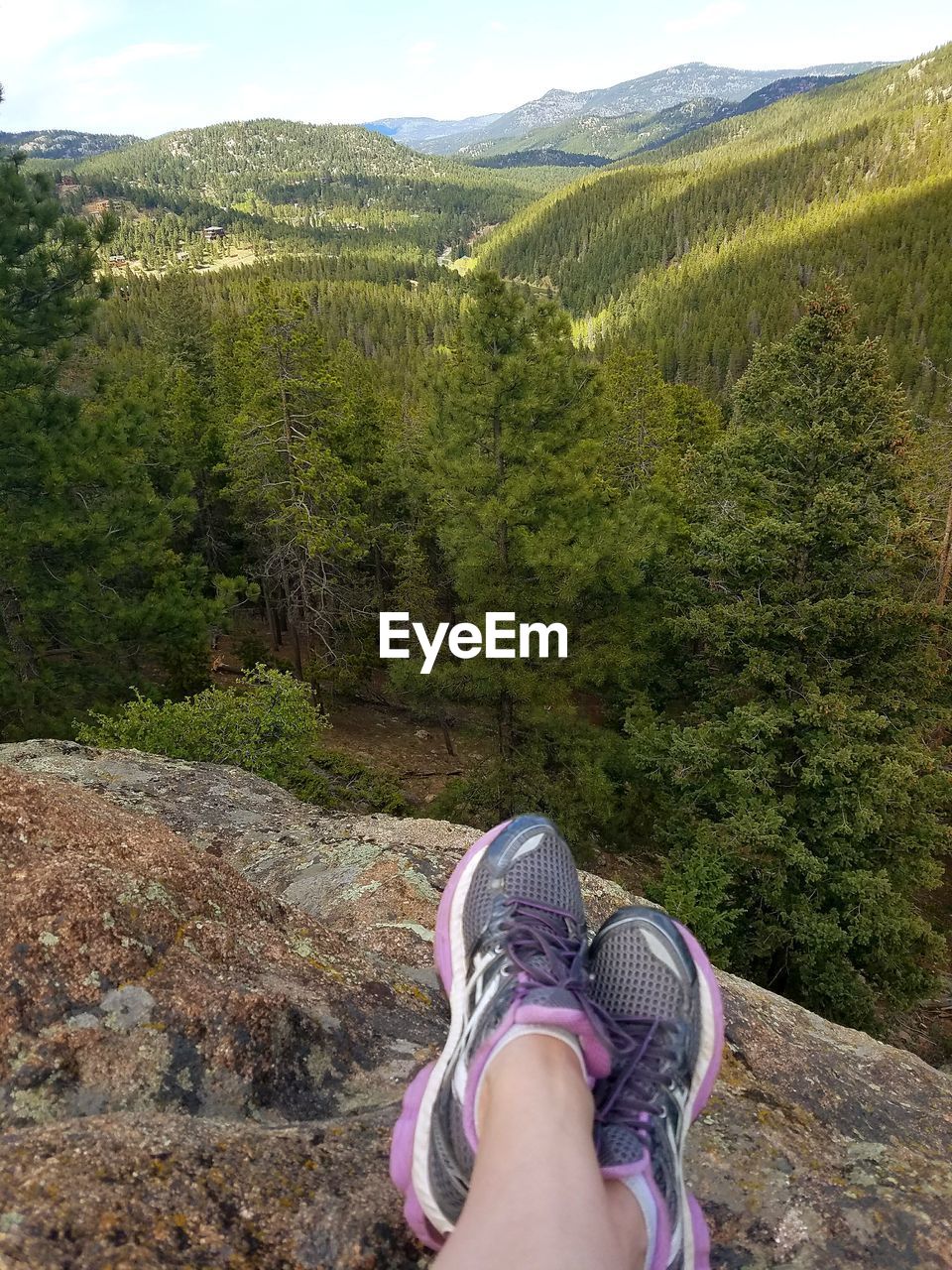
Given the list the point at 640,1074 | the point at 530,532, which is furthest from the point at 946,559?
the point at 640,1074

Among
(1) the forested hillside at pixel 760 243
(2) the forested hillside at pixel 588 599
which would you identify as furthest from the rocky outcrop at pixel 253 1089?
(1) the forested hillside at pixel 760 243

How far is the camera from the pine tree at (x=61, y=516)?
413 inches

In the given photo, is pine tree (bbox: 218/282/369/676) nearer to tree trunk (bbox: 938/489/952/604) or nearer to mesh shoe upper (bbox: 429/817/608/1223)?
mesh shoe upper (bbox: 429/817/608/1223)

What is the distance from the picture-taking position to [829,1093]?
13.6ft

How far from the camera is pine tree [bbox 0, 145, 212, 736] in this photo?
10502mm

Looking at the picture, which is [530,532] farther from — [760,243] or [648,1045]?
[760,243]

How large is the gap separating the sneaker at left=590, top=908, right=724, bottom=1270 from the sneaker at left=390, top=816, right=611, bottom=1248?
0.13 metres

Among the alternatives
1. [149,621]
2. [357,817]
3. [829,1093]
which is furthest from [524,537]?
[829,1093]

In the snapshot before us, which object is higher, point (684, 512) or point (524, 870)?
point (524, 870)

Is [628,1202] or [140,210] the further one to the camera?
[140,210]

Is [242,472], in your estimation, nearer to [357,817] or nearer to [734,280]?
[357,817]

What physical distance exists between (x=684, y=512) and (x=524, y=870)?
54.6ft

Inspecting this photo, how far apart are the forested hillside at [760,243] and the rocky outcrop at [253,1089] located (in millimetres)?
59864

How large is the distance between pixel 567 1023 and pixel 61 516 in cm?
1170
